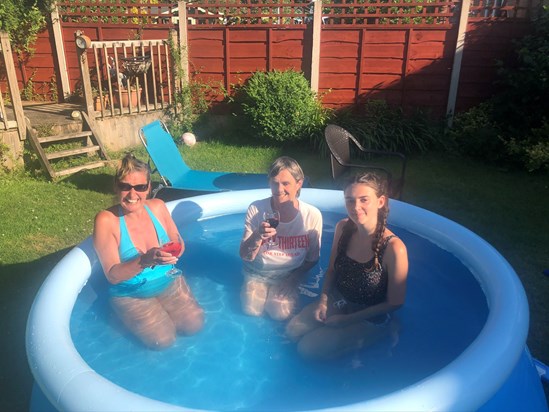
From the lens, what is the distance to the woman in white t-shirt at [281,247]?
3537 mm

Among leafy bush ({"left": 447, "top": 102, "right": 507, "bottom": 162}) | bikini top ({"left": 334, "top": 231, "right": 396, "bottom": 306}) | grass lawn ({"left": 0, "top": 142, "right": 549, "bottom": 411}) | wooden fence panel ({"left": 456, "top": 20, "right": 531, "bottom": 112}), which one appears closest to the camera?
bikini top ({"left": 334, "top": 231, "right": 396, "bottom": 306})

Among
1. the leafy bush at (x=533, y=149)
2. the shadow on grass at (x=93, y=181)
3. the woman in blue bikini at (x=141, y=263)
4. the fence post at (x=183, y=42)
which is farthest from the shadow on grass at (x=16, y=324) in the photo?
the leafy bush at (x=533, y=149)

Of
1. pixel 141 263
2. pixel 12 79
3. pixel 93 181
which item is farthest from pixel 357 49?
pixel 141 263

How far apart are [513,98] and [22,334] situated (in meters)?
8.45

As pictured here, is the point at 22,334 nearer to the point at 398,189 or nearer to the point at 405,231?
the point at 405,231

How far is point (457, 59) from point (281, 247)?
7.27 m

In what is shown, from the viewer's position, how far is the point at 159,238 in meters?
3.58

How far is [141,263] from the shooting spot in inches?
127

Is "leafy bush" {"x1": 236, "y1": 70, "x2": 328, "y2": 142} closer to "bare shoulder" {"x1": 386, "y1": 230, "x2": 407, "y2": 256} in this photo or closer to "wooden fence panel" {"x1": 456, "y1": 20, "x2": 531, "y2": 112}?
"wooden fence panel" {"x1": 456, "y1": 20, "x2": 531, "y2": 112}

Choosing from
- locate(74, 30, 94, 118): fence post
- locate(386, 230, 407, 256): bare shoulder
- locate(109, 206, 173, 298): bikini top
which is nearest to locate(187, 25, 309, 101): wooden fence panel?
locate(74, 30, 94, 118): fence post

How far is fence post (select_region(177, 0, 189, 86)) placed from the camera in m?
9.90

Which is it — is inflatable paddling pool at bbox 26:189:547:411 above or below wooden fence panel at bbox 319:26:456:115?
below

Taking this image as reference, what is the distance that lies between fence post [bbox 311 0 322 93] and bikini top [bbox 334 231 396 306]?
720cm

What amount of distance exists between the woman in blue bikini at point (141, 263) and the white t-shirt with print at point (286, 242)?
22.8 inches
